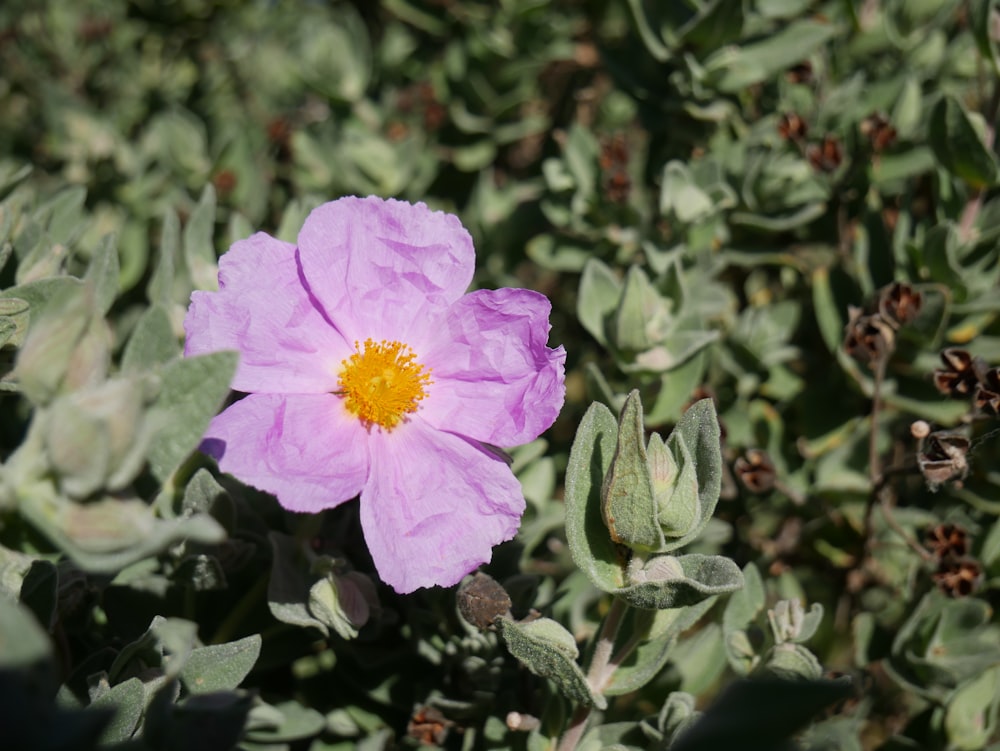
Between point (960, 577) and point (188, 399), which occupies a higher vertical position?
point (188, 399)

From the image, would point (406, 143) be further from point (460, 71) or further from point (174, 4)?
point (174, 4)

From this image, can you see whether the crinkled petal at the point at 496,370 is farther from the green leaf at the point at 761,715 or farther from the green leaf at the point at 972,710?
the green leaf at the point at 972,710

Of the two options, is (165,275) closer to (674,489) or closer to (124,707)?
(124,707)

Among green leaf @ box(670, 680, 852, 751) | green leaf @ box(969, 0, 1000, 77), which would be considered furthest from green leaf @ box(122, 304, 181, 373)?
green leaf @ box(969, 0, 1000, 77)

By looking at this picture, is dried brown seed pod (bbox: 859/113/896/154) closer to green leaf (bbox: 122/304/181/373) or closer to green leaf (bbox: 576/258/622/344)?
green leaf (bbox: 576/258/622/344)

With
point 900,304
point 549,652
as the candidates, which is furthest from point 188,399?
point 900,304

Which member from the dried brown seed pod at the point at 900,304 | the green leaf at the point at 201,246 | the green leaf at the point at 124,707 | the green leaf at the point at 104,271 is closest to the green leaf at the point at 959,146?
the dried brown seed pod at the point at 900,304
